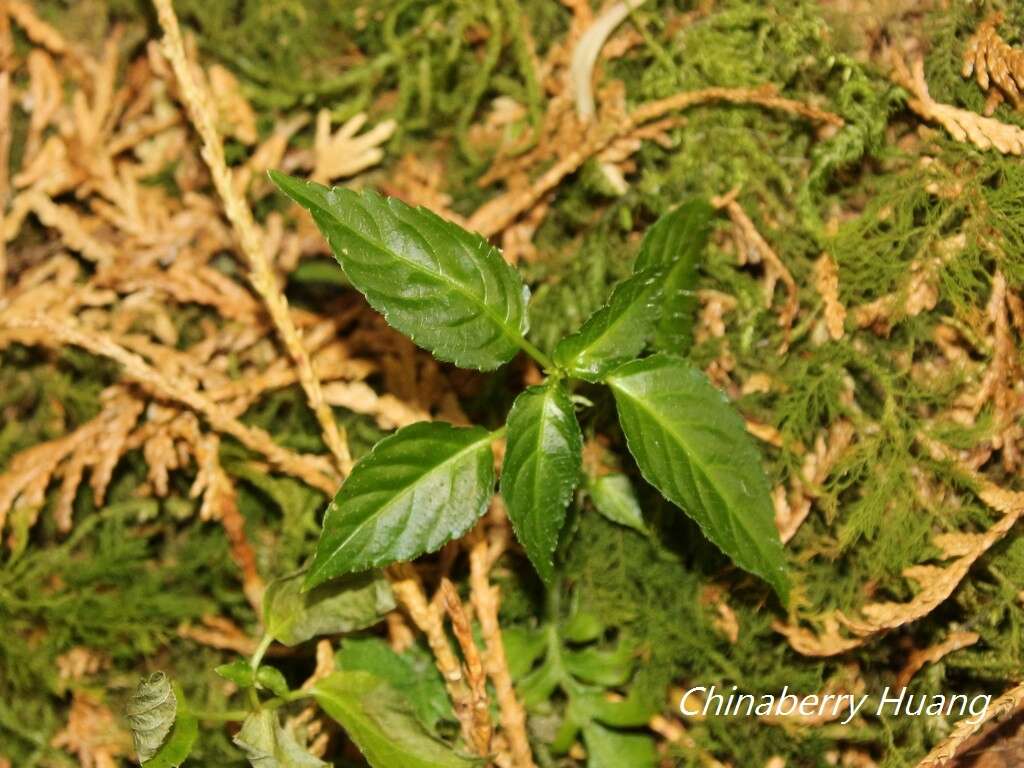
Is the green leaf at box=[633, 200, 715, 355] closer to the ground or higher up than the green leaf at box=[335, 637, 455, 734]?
higher up


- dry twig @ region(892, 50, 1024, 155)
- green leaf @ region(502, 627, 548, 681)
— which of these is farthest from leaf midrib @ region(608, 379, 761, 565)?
A: dry twig @ region(892, 50, 1024, 155)

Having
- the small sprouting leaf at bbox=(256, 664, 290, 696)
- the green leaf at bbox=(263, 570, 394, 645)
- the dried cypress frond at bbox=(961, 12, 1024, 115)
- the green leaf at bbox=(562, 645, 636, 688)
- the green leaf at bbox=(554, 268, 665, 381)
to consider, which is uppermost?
the dried cypress frond at bbox=(961, 12, 1024, 115)

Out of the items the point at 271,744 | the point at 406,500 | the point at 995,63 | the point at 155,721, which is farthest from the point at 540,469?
the point at 995,63

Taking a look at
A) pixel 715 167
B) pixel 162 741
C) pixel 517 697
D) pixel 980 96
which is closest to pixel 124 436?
pixel 162 741

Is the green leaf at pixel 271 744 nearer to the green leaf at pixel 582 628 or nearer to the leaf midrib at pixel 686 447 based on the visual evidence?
the green leaf at pixel 582 628

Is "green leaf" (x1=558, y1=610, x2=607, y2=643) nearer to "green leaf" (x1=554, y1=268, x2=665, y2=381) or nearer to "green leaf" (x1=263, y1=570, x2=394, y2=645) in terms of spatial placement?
"green leaf" (x1=263, y1=570, x2=394, y2=645)

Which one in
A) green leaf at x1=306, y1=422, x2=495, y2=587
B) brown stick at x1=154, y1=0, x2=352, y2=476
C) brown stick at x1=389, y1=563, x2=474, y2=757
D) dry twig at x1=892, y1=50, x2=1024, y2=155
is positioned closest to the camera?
green leaf at x1=306, y1=422, x2=495, y2=587

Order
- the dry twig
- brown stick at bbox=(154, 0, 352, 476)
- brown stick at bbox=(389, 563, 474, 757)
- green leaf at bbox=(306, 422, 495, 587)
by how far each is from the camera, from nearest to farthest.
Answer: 1. green leaf at bbox=(306, 422, 495, 587)
2. the dry twig
3. brown stick at bbox=(389, 563, 474, 757)
4. brown stick at bbox=(154, 0, 352, 476)
